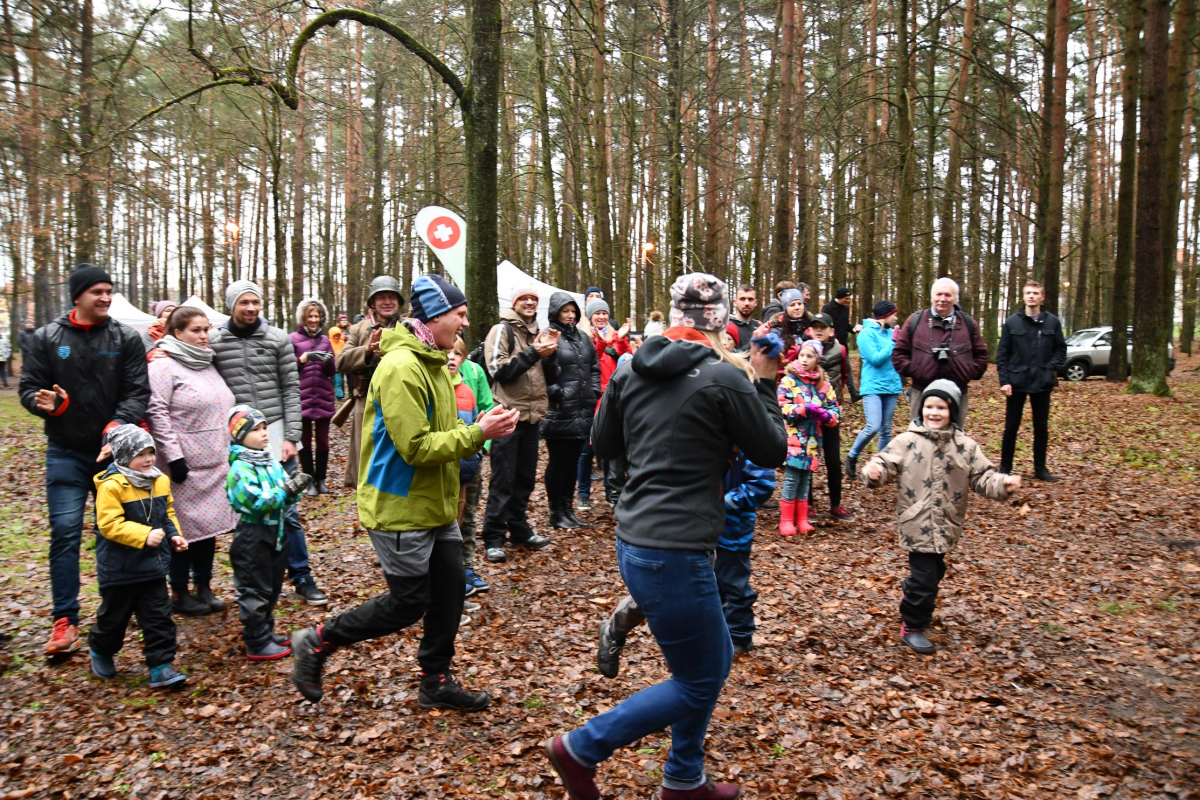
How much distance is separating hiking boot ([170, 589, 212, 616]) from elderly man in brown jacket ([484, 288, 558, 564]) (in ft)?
7.13

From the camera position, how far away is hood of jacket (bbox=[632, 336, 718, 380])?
2760 mm

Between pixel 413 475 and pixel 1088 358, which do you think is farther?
pixel 1088 358

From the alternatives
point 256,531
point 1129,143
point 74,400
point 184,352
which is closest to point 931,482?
point 256,531

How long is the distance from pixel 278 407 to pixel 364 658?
7.08ft

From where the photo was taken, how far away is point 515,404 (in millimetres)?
6453

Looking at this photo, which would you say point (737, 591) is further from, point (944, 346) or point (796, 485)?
point (944, 346)

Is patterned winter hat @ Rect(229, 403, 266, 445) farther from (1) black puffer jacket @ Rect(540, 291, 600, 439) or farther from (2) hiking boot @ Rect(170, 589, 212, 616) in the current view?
(1) black puffer jacket @ Rect(540, 291, 600, 439)

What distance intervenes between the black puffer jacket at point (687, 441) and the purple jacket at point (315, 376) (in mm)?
6438

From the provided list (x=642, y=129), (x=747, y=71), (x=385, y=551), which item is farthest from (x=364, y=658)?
(x=747, y=71)

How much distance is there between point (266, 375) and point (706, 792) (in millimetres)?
4293

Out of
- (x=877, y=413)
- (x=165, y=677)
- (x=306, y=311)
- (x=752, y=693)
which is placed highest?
(x=306, y=311)

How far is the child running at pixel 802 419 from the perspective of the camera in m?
6.96

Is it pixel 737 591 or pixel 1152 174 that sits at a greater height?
pixel 1152 174

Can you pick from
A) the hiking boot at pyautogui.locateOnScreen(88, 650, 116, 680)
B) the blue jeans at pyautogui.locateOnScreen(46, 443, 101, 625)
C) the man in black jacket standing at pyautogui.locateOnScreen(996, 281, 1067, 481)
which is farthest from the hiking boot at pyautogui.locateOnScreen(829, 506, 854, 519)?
the blue jeans at pyautogui.locateOnScreen(46, 443, 101, 625)
